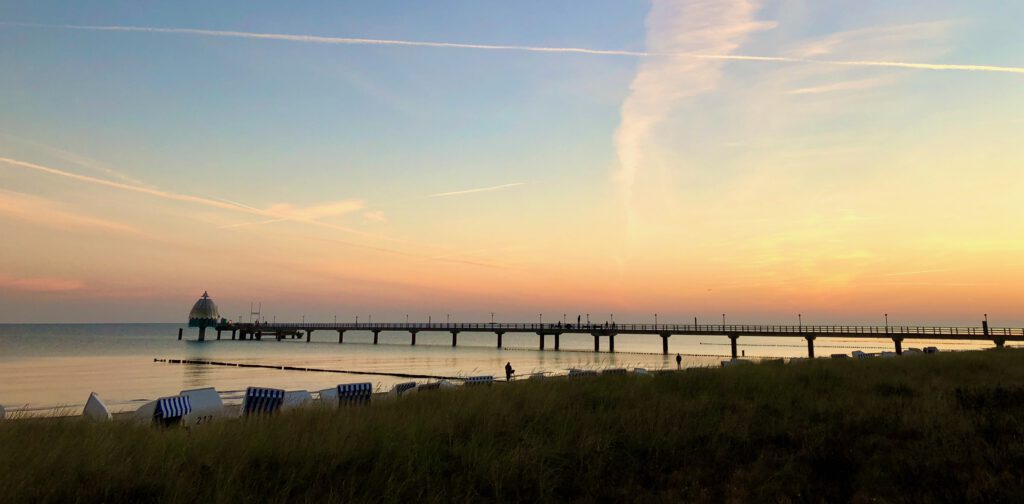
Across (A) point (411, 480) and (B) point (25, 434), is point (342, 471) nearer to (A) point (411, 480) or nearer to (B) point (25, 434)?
(A) point (411, 480)

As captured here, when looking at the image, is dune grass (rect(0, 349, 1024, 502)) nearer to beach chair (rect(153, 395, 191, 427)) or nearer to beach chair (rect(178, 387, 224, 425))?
beach chair (rect(153, 395, 191, 427))

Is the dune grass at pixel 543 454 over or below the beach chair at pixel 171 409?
over

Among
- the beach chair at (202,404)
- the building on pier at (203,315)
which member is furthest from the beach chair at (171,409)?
the building on pier at (203,315)

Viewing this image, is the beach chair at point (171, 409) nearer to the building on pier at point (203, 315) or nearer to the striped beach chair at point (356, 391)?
the striped beach chair at point (356, 391)

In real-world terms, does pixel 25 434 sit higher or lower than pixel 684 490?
higher

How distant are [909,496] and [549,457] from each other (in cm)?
404

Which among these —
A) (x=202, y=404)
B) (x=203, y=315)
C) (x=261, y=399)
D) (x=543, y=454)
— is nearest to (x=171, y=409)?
(x=202, y=404)

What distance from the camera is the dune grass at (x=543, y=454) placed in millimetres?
6234

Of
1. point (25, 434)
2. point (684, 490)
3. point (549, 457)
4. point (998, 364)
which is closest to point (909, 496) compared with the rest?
point (684, 490)

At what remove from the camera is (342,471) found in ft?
22.6

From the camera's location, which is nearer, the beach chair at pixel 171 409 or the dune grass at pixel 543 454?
the dune grass at pixel 543 454

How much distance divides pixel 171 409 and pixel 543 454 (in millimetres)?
13732

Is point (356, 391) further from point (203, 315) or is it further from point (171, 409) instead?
point (203, 315)

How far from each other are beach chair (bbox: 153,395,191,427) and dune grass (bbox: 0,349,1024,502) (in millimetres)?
7847
